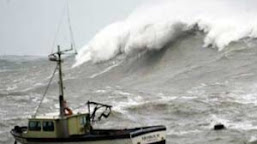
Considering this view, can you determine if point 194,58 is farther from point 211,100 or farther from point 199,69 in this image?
point 211,100

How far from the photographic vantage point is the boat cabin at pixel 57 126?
2184 centimetres

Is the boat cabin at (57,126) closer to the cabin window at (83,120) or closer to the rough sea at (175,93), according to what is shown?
the cabin window at (83,120)

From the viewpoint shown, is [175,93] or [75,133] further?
[175,93]

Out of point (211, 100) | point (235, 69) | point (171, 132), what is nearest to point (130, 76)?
point (235, 69)

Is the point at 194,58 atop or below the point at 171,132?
atop

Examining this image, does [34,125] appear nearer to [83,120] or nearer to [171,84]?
[83,120]

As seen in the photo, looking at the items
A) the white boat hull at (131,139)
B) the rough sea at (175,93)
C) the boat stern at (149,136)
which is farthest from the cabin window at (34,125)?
the rough sea at (175,93)

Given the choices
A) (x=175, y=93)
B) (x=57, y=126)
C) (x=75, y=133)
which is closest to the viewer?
(x=57, y=126)

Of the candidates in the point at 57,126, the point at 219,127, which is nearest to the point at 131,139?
the point at 57,126

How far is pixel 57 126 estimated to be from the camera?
71.8 feet

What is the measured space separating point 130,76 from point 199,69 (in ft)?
23.3

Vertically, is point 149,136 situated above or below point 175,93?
below

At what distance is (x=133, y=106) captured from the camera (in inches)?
1297

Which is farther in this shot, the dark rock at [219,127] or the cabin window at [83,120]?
the dark rock at [219,127]
